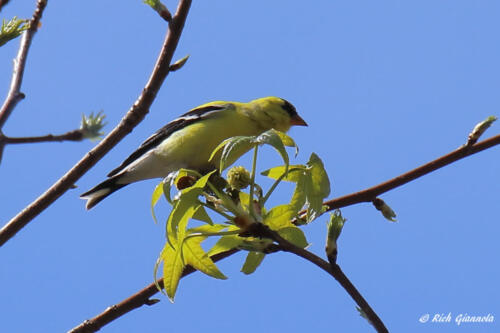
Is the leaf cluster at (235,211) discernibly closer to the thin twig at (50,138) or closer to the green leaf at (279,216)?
the green leaf at (279,216)

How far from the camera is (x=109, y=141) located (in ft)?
6.90

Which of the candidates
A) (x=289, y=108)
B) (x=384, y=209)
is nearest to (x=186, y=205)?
(x=384, y=209)

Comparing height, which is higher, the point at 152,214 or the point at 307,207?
the point at 152,214

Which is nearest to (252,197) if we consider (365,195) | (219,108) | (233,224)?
(233,224)

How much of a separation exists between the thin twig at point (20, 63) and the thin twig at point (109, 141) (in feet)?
1.21

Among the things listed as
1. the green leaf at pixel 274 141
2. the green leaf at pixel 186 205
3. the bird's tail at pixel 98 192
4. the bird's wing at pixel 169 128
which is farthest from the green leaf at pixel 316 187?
the bird's tail at pixel 98 192

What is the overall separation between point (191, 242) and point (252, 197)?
1.00 ft

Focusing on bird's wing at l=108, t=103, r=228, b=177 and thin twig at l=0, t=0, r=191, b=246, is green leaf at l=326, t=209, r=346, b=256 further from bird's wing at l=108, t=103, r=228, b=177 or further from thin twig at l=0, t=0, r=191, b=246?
bird's wing at l=108, t=103, r=228, b=177

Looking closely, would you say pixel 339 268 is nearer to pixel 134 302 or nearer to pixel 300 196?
pixel 300 196

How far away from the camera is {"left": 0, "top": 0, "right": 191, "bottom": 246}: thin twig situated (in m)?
1.99

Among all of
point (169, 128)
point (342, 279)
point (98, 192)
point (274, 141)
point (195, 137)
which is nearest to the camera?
point (342, 279)

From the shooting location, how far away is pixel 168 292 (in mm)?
1716

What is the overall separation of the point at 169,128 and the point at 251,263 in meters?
2.94

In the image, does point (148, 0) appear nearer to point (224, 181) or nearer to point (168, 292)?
point (224, 181)
